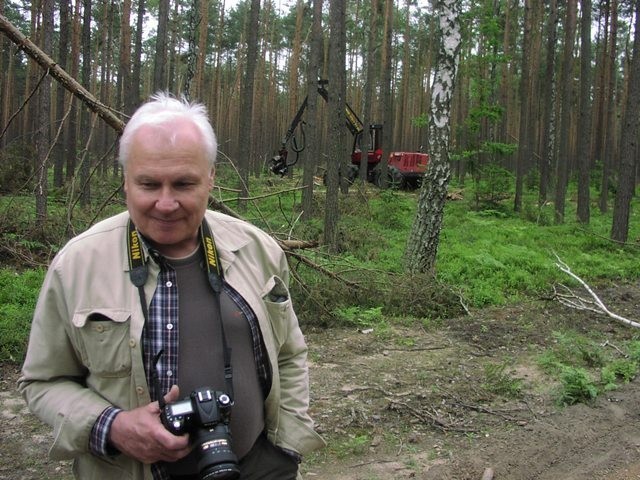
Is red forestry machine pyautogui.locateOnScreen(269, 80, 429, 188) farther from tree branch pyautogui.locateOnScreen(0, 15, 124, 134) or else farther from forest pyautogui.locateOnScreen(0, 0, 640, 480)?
tree branch pyautogui.locateOnScreen(0, 15, 124, 134)

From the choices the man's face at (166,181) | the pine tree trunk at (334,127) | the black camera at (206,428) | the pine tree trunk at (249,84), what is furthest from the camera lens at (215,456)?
the pine tree trunk at (249,84)


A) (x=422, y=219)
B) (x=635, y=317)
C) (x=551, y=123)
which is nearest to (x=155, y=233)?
(x=422, y=219)

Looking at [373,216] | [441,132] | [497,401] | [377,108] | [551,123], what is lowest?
[497,401]

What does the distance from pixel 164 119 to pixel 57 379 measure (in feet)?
3.01

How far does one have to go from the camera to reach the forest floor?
4238mm

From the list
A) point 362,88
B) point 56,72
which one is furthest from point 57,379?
point 362,88

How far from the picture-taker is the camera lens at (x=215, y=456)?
1.62 metres

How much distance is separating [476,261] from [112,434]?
34.4 ft

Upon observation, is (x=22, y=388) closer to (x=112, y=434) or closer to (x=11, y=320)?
(x=112, y=434)

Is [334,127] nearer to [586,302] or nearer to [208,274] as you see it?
[586,302]

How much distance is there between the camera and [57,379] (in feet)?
5.94

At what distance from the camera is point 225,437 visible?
1.67 metres

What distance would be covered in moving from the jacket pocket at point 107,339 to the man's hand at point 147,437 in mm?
149

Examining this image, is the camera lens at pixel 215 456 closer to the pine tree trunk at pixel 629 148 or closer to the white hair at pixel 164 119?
the white hair at pixel 164 119
